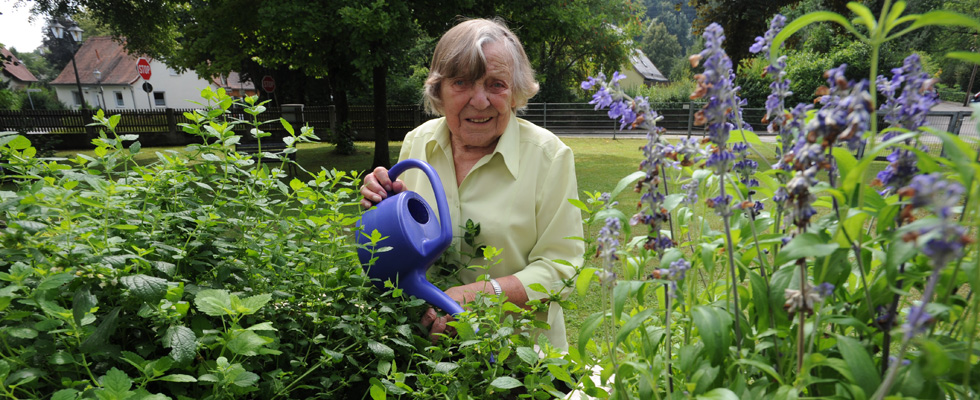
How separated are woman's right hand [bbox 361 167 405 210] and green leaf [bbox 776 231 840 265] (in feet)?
4.32

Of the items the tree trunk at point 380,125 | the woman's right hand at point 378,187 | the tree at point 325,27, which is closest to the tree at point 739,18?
the tree at point 325,27

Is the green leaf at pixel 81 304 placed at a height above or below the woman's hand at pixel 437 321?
above

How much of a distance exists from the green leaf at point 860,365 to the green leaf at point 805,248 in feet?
0.41

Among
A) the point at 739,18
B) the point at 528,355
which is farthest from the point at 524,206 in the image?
the point at 739,18

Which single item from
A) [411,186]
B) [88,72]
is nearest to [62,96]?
[88,72]

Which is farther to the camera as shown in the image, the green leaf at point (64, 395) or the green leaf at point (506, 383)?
the green leaf at point (506, 383)

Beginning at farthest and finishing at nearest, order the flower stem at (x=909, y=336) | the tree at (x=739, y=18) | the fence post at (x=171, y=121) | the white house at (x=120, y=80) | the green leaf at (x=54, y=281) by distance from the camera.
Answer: the white house at (x=120, y=80), the fence post at (x=171, y=121), the tree at (x=739, y=18), the green leaf at (x=54, y=281), the flower stem at (x=909, y=336)

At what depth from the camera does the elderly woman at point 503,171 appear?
5.90 ft

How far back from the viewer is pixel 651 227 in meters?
0.73

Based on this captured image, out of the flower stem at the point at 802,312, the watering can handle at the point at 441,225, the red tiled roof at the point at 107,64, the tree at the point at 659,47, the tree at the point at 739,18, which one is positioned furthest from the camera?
the tree at the point at 659,47

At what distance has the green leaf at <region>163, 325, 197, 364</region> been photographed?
0.82 meters

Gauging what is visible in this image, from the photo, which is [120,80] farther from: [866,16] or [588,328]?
[866,16]

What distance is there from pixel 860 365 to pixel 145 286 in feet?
3.39

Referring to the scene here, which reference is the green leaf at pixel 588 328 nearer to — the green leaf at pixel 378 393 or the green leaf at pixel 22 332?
the green leaf at pixel 378 393
